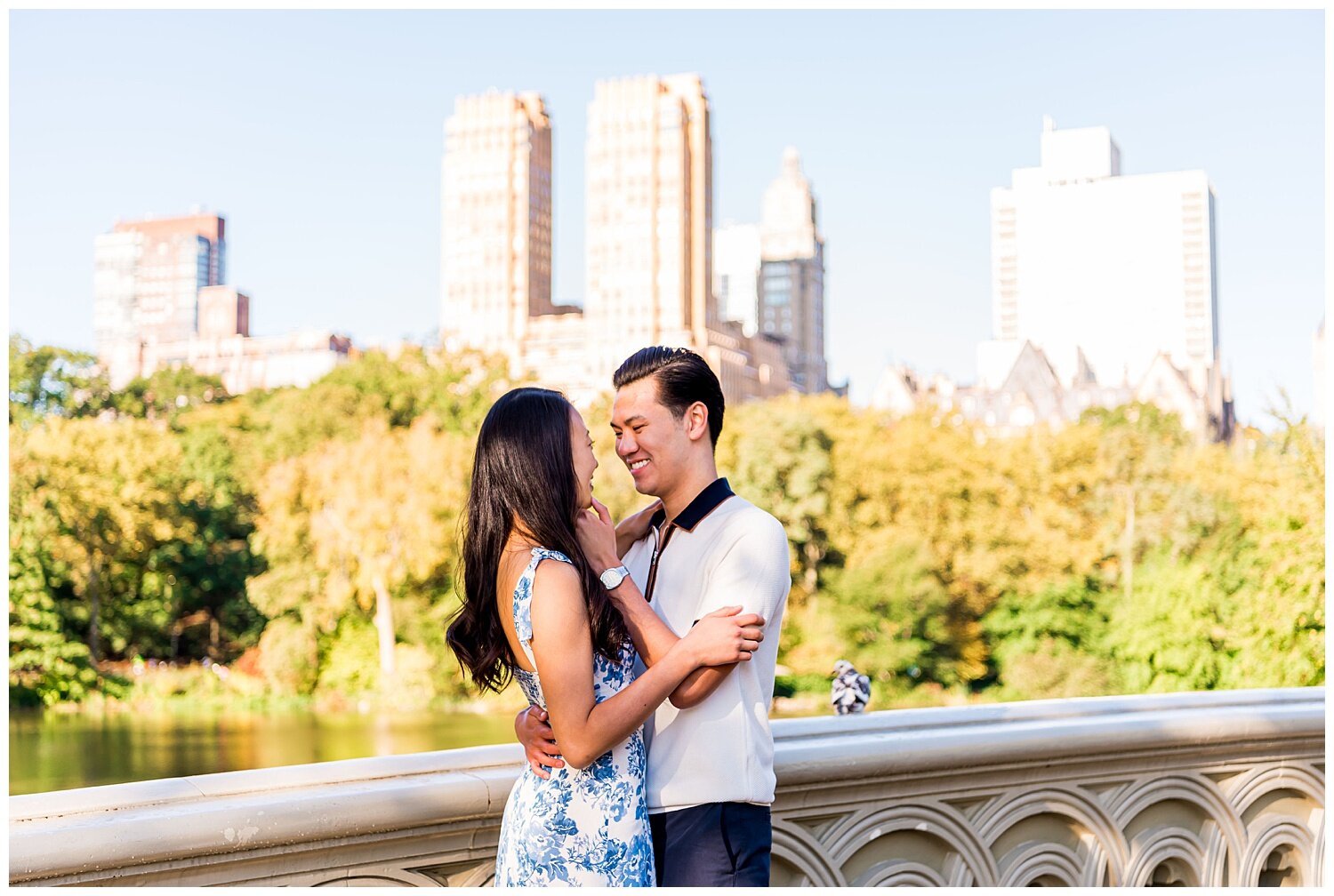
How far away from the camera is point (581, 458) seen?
1803 mm

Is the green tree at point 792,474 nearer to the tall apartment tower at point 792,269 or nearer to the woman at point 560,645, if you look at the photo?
the woman at point 560,645

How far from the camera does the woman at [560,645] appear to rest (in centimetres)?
171

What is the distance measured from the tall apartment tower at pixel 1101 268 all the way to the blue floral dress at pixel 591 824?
51.1m

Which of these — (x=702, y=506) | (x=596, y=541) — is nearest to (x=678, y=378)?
(x=702, y=506)

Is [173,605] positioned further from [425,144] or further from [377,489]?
[425,144]

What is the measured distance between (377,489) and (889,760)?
923 inches

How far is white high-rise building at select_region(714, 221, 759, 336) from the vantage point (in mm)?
111875

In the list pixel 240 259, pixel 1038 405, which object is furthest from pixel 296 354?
pixel 1038 405

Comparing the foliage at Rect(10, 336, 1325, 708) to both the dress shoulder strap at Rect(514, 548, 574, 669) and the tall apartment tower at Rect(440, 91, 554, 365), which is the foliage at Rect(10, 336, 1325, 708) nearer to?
the dress shoulder strap at Rect(514, 548, 574, 669)

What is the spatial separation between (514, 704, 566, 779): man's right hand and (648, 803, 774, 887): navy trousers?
7.0 inches

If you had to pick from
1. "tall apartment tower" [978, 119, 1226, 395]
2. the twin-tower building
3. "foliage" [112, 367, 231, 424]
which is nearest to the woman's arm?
"foliage" [112, 367, 231, 424]

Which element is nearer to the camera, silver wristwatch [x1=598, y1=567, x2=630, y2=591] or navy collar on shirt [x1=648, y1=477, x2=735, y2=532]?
silver wristwatch [x1=598, y1=567, x2=630, y2=591]

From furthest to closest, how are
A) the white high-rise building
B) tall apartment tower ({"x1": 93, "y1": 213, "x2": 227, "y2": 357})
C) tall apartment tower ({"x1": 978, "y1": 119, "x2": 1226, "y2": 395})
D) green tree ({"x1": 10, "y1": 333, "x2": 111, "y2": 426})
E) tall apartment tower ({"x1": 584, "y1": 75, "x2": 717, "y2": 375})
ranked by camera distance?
the white high-rise building < tall apartment tower ({"x1": 584, "y1": 75, "x2": 717, "y2": 375}) < tall apartment tower ({"x1": 93, "y1": 213, "x2": 227, "y2": 357}) < tall apartment tower ({"x1": 978, "y1": 119, "x2": 1226, "y2": 395}) < green tree ({"x1": 10, "y1": 333, "x2": 111, "y2": 426})

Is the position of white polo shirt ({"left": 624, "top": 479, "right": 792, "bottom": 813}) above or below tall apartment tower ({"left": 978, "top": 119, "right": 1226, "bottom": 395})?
below
